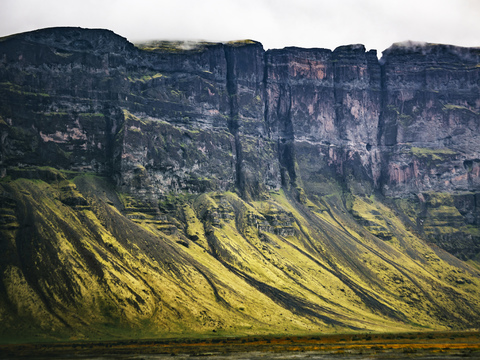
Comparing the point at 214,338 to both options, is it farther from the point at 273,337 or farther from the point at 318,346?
the point at 318,346

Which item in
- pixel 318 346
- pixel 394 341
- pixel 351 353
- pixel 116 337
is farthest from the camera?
pixel 116 337

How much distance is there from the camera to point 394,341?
179 m

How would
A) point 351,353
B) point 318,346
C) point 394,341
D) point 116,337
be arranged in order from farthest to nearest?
point 116,337, point 394,341, point 318,346, point 351,353

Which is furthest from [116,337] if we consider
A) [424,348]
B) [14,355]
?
[424,348]

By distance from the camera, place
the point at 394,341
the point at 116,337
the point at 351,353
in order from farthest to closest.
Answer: the point at 116,337, the point at 394,341, the point at 351,353

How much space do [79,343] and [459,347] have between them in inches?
4084

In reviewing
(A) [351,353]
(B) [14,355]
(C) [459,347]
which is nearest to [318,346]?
(A) [351,353]

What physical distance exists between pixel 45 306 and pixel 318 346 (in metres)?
91.8

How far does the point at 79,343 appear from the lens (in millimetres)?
173500

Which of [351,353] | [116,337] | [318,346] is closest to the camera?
[351,353]

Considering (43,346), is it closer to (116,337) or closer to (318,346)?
(116,337)

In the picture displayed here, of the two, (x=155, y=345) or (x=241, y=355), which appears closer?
(x=241, y=355)

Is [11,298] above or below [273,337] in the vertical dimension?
above

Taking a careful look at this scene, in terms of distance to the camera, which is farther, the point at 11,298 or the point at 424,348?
the point at 11,298
